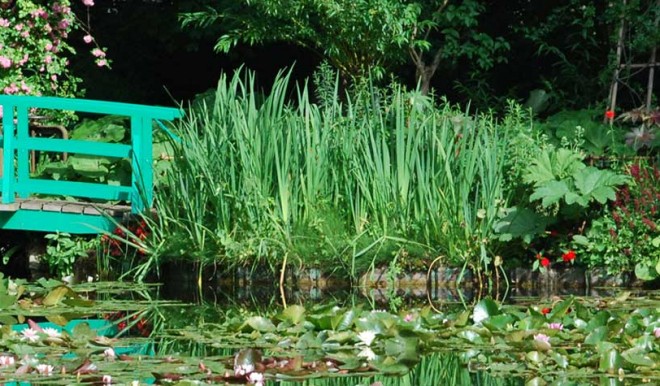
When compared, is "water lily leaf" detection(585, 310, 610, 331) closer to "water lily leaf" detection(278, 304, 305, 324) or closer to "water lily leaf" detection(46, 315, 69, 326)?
"water lily leaf" detection(278, 304, 305, 324)

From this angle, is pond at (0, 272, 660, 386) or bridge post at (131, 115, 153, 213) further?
bridge post at (131, 115, 153, 213)

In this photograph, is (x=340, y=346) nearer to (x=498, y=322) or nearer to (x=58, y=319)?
(x=498, y=322)

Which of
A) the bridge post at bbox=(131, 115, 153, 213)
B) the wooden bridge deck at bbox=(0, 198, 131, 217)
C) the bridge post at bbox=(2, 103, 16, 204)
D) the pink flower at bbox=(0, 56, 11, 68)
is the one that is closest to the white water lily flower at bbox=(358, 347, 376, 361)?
the bridge post at bbox=(131, 115, 153, 213)

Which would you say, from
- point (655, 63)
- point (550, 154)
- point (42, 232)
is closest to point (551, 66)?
point (655, 63)

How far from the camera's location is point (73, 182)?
10133mm

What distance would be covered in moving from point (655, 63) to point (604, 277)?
133 inches

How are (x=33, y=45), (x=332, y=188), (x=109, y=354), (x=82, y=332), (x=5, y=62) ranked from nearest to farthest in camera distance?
(x=109, y=354) → (x=82, y=332) → (x=332, y=188) → (x=5, y=62) → (x=33, y=45)

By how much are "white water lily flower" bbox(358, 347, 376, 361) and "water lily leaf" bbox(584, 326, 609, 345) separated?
87 cm

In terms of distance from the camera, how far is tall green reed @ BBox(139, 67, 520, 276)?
8719 millimetres

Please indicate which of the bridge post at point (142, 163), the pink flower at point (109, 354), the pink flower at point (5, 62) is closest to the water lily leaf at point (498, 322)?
the pink flower at point (109, 354)

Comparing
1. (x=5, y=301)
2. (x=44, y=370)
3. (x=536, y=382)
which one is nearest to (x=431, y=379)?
(x=536, y=382)

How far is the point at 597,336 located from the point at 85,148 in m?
5.29

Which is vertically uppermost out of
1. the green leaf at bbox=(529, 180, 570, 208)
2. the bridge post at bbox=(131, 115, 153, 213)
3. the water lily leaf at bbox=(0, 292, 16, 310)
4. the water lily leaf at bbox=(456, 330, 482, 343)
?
the bridge post at bbox=(131, 115, 153, 213)

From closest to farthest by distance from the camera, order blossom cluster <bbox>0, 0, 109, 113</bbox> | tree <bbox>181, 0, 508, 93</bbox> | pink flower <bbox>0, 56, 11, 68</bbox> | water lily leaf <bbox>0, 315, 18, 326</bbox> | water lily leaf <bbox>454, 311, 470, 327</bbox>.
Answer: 1. water lily leaf <bbox>454, 311, 470, 327</bbox>
2. water lily leaf <bbox>0, 315, 18, 326</bbox>
3. tree <bbox>181, 0, 508, 93</bbox>
4. pink flower <bbox>0, 56, 11, 68</bbox>
5. blossom cluster <bbox>0, 0, 109, 113</bbox>
